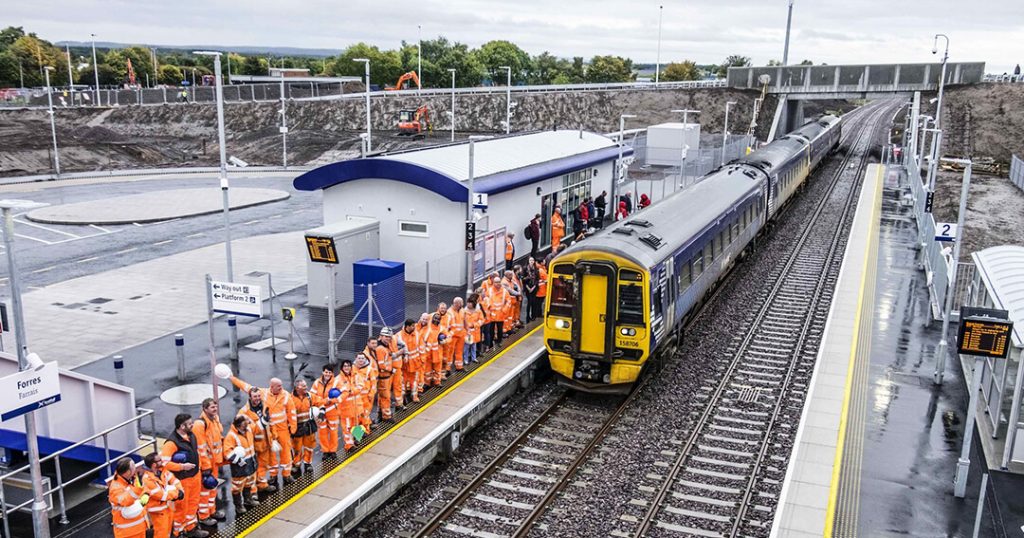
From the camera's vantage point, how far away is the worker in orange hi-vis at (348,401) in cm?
1201

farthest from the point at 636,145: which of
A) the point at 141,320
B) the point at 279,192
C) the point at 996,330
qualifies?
the point at 996,330

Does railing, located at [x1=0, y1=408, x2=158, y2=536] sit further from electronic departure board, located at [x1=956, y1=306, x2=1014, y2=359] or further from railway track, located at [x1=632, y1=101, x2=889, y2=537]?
electronic departure board, located at [x1=956, y1=306, x2=1014, y2=359]

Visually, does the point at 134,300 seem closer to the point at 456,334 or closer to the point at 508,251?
the point at 508,251

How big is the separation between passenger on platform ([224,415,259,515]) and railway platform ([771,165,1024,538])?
6973 mm

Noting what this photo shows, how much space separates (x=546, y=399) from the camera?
1554 centimetres

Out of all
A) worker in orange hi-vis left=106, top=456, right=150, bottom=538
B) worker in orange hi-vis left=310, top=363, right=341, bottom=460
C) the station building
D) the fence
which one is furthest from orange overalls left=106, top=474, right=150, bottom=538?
the fence

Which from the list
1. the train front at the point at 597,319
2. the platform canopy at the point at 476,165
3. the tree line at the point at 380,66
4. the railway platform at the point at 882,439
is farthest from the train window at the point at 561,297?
the tree line at the point at 380,66

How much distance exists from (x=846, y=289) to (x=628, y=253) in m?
11.9

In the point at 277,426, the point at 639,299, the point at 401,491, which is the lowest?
the point at 401,491

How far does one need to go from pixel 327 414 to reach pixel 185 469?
2512mm

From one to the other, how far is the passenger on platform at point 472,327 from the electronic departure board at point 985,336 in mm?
8422

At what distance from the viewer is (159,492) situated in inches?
357

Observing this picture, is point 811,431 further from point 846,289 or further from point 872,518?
point 846,289

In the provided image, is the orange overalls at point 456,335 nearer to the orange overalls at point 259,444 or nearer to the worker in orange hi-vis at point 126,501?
the orange overalls at point 259,444
